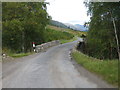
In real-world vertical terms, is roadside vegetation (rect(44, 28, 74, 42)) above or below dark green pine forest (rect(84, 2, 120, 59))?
below

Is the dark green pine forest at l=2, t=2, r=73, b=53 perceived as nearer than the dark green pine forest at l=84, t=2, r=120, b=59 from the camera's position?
No

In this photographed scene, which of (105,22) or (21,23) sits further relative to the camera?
(21,23)

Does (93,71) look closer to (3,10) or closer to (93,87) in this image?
(93,87)

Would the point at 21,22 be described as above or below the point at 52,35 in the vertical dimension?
above

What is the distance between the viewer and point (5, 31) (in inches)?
945

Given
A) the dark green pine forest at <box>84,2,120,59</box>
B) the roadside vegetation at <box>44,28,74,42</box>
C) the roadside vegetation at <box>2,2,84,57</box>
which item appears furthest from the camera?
the roadside vegetation at <box>44,28,74,42</box>

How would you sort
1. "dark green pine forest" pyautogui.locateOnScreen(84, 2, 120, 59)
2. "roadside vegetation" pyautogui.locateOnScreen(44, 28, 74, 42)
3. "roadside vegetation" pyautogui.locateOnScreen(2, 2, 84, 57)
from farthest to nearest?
"roadside vegetation" pyautogui.locateOnScreen(44, 28, 74, 42)
"roadside vegetation" pyautogui.locateOnScreen(2, 2, 84, 57)
"dark green pine forest" pyautogui.locateOnScreen(84, 2, 120, 59)

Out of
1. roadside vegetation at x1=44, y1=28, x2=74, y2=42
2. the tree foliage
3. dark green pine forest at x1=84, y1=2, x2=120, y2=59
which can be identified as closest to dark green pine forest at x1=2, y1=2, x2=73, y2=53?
the tree foliage

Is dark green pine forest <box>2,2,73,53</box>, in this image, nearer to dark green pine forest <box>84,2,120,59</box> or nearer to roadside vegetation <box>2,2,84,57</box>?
roadside vegetation <box>2,2,84,57</box>

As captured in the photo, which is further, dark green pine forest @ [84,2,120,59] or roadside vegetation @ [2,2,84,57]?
roadside vegetation @ [2,2,84,57]

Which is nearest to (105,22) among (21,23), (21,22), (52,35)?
(21,23)

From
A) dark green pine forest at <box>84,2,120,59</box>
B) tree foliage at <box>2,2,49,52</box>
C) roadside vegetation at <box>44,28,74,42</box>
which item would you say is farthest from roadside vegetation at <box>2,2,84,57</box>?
dark green pine forest at <box>84,2,120,59</box>

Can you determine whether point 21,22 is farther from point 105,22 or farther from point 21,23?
point 105,22

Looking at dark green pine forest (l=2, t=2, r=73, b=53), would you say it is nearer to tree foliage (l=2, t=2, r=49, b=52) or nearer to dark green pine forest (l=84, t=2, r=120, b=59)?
tree foliage (l=2, t=2, r=49, b=52)
